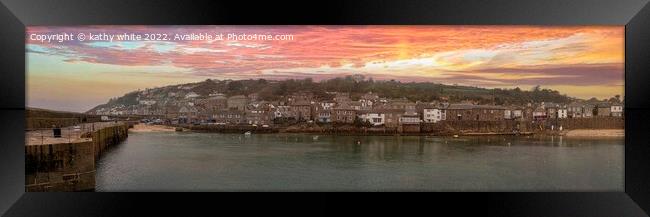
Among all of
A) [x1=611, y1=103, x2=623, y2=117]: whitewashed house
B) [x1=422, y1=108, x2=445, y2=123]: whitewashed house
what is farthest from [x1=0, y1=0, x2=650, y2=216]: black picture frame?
[x1=422, y1=108, x2=445, y2=123]: whitewashed house

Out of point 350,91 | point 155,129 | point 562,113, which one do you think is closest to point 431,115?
point 350,91

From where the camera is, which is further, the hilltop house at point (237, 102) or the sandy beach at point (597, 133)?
the hilltop house at point (237, 102)

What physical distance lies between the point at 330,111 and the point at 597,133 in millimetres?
2418

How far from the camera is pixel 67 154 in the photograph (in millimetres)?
5426

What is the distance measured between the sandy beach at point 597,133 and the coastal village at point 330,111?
0.41 feet

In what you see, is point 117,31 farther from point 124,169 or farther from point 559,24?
point 559,24

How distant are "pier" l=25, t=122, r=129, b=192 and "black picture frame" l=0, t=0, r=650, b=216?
0.08m

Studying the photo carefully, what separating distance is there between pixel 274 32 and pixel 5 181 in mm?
2692

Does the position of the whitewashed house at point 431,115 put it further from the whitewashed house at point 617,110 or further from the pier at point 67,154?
the pier at point 67,154

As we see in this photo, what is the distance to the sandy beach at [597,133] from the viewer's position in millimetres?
5344

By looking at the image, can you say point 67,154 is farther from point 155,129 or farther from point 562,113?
point 562,113

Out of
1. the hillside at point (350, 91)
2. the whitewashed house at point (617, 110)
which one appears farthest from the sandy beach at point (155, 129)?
the whitewashed house at point (617, 110)

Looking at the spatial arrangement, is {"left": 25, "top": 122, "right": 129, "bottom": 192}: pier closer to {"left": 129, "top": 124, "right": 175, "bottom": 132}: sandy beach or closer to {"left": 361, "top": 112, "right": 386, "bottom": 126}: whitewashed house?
{"left": 129, "top": 124, "right": 175, "bottom": 132}: sandy beach

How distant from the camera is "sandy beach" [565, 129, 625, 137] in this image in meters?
5.34
